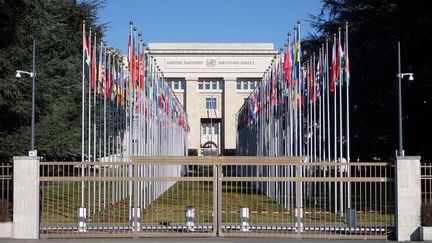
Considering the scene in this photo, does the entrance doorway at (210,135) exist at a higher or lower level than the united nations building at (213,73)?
lower

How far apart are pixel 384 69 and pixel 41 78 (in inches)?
813

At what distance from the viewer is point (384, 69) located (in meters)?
43.5

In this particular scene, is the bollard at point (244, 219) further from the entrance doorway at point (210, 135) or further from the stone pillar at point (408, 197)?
the entrance doorway at point (210, 135)

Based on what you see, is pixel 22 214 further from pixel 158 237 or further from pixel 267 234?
pixel 267 234

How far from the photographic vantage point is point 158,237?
74.0ft

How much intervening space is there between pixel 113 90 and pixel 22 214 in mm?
13260

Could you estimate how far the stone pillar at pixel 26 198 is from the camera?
22375 millimetres

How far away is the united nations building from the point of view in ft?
380

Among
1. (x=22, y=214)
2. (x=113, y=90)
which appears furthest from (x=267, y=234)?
(x=113, y=90)

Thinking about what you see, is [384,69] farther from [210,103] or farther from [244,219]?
[210,103]

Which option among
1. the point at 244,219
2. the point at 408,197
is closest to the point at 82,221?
the point at 244,219

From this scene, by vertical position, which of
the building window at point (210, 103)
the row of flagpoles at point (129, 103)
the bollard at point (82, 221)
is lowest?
the bollard at point (82, 221)

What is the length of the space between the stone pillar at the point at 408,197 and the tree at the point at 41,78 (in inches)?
733

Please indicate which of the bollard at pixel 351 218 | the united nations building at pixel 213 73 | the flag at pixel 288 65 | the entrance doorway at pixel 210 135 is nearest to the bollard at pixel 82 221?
the bollard at pixel 351 218
